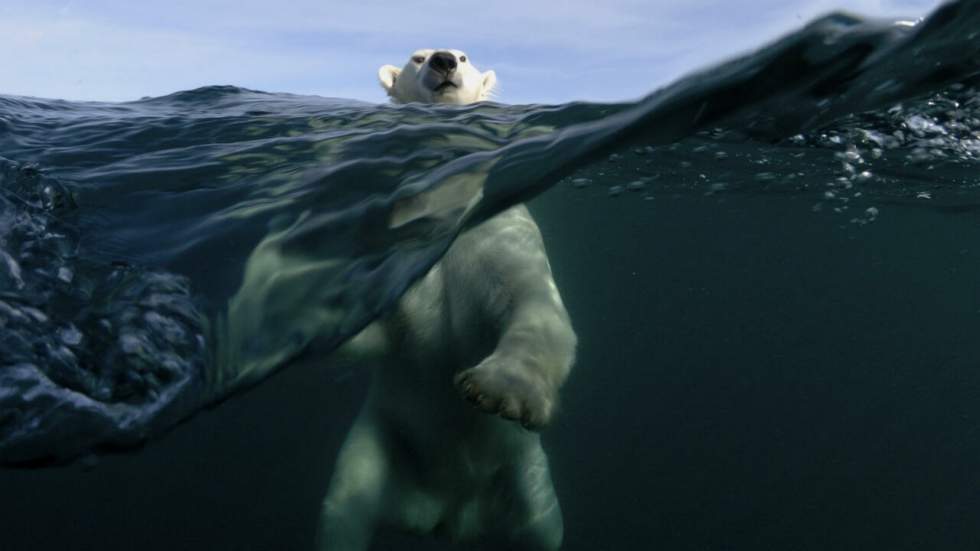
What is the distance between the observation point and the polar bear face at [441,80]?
18.2ft

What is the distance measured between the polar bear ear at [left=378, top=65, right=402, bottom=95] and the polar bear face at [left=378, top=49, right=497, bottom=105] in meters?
0.12

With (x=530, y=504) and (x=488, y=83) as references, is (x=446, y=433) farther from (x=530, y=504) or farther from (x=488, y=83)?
(x=488, y=83)

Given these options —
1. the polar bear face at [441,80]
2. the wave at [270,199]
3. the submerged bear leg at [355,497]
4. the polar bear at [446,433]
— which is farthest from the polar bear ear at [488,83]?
the submerged bear leg at [355,497]

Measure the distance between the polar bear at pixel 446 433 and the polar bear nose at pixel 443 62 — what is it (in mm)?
1522

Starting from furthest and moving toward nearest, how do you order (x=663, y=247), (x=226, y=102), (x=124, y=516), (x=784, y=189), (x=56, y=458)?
1. (x=663, y=247)
2. (x=124, y=516)
3. (x=784, y=189)
4. (x=226, y=102)
5. (x=56, y=458)

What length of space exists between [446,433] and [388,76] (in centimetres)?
345

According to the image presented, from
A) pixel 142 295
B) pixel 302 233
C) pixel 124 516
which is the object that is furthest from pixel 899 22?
pixel 124 516

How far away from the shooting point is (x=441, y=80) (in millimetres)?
5676

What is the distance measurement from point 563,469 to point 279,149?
24014mm

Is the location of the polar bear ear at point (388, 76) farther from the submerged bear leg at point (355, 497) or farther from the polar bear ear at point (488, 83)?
the submerged bear leg at point (355, 497)

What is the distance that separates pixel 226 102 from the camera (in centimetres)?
740

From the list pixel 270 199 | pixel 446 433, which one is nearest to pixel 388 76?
pixel 270 199

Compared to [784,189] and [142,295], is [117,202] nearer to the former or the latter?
[142,295]

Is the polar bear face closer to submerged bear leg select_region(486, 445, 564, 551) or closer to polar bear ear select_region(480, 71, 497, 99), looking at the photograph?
polar bear ear select_region(480, 71, 497, 99)
